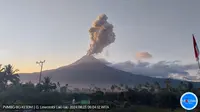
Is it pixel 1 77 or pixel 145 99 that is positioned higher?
pixel 1 77

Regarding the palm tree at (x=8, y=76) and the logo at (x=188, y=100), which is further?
the palm tree at (x=8, y=76)

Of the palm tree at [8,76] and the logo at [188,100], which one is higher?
the palm tree at [8,76]

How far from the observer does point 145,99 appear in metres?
36.0

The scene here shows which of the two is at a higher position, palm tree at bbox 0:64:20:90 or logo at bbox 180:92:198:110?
palm tree at bbox 0:64:20:90

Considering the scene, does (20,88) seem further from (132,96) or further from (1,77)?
(132,96)

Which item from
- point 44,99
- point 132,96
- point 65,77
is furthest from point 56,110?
point 65,77

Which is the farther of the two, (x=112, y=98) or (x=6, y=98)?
(x=112, y=98)

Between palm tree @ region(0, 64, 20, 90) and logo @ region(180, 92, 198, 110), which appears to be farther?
palm tree @ region(0, 64, 20, 90)

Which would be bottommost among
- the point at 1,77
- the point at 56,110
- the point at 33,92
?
the point at 56,110

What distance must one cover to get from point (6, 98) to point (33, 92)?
4.35 meters

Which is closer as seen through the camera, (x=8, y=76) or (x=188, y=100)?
(x=188, y=100)

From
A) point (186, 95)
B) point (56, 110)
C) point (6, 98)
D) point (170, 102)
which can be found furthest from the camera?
point (170, 102)

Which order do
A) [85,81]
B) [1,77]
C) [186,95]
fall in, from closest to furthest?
[186,95] → [1,77] → [85,81]

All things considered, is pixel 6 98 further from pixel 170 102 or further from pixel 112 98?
pixel 170 102
